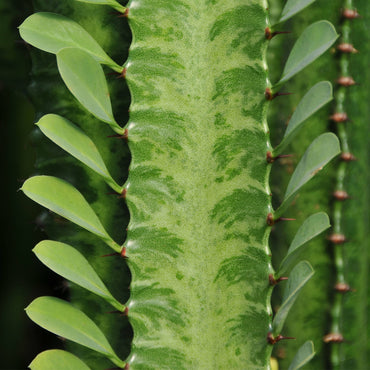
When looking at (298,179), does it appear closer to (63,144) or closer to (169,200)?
(169,200)

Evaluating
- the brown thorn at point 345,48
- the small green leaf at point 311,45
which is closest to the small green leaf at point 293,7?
the small green leaf at point 311,45

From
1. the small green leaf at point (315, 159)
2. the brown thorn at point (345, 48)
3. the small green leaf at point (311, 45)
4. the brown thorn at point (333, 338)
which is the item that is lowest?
the brown thorn at point (333, 338)

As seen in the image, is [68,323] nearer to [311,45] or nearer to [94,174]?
[94,174]

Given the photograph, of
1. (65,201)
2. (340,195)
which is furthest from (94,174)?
(340,195)

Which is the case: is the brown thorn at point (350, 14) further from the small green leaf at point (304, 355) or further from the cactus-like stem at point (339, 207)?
the small green leaf at point (304, 355)

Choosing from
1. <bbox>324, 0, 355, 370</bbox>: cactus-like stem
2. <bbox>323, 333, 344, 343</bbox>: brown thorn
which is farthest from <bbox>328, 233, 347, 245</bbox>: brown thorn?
<bbox>323, 333, 344, 343</bbox>: brown thorn

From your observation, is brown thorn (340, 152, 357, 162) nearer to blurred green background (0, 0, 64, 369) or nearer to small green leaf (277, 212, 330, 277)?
small green leaf (277, 212, 330, 277)

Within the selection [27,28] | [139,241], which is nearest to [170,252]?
[139,241]

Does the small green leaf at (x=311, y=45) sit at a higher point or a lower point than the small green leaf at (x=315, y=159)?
higher
